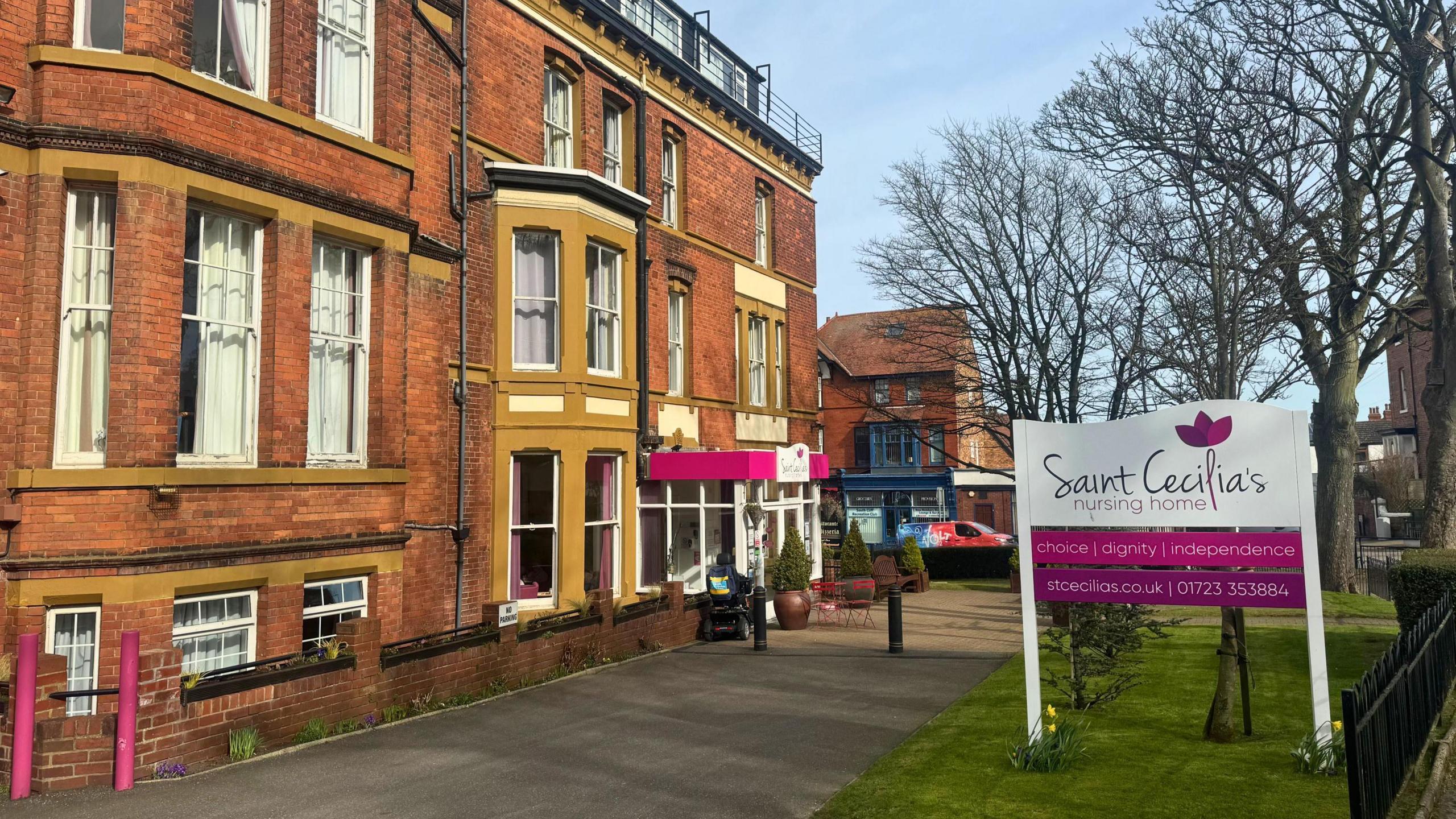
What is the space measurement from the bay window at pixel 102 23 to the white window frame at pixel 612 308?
25.3 feet

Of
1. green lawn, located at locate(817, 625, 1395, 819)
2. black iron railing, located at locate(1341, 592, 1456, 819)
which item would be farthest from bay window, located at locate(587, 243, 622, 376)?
black iron railing, located at locate(1341, 592, 1456, 819)

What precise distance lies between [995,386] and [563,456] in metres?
15.5

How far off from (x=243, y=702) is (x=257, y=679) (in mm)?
217

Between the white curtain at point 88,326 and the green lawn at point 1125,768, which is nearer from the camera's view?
the green lawn at point 1125,768

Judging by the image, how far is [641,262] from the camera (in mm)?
18703

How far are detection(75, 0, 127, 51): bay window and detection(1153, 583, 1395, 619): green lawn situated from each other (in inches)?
688

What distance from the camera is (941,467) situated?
157ft

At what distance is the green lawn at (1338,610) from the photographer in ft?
59.4

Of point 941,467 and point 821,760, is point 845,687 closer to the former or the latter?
point 821,760

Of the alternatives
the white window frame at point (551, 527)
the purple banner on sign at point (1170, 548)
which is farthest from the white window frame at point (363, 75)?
the purple banner on sign at point (1170, 548)

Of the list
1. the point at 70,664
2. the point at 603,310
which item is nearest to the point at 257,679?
the point at 70,664

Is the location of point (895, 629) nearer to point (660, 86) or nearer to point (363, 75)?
point (363, 75)

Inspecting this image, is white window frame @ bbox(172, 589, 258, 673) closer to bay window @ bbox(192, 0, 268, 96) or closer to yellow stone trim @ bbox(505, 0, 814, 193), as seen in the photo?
bay window @ bbox(192, 0, 268, 96)

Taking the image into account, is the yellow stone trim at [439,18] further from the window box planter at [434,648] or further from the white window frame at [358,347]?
the window box planter at [434,648]
